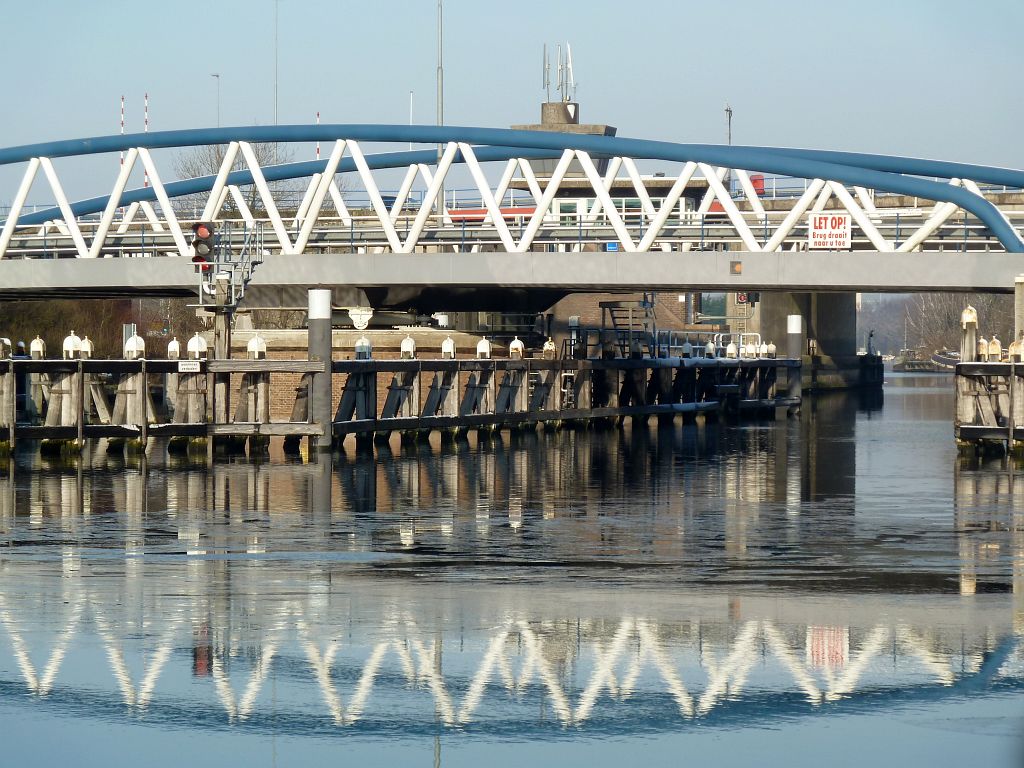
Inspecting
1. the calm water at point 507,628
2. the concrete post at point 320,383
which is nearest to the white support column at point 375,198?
the concrete post at point 320,383

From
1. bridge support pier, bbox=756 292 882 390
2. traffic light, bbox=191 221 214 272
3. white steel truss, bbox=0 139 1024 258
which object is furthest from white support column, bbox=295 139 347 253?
bridge support pier, bbox=756 292 882 390

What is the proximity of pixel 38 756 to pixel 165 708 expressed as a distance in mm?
1019

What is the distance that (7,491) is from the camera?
884 inches

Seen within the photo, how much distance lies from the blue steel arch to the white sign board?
1462 mm

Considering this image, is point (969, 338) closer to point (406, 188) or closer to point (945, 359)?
point (406, 188)

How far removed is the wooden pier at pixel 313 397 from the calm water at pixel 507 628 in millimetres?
7863

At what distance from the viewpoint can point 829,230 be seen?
45.7 m

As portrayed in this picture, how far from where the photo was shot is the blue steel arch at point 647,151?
143 feet

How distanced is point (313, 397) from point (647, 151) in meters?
18.3

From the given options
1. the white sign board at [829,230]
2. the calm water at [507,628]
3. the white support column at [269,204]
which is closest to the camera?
the calm water at [507,628]

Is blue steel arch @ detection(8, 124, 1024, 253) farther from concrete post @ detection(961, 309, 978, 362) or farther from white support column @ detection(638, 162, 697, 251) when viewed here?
concrete post @ detection(961, 309, 978, 362)

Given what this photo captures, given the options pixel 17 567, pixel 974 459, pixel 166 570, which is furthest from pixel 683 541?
pixel 974 459

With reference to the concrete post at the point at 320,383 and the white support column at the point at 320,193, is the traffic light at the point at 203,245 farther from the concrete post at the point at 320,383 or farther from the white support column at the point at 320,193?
the white support column at the point at 320,193

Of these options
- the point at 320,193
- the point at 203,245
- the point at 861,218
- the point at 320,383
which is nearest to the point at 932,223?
the point at 861,218
